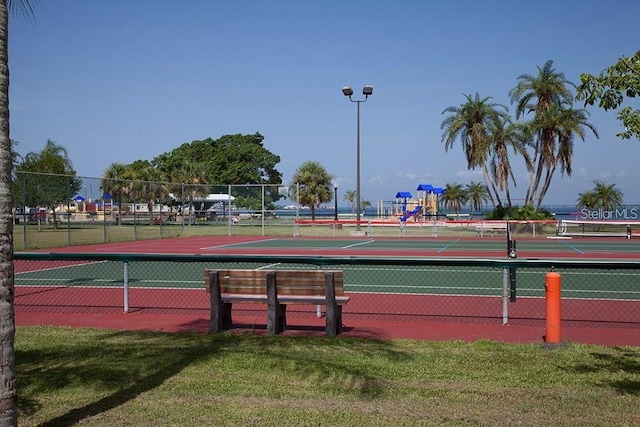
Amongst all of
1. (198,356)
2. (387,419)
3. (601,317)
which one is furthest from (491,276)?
(387,419)

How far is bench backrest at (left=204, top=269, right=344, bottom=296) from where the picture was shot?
379 inches

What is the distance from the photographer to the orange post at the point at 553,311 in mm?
8344

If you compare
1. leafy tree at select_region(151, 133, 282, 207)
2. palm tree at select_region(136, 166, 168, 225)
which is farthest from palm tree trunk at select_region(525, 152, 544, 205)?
leafy tree at select_region(151, 133, 282, 207)

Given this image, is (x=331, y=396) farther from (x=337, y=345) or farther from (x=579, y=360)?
(x=579, y=360)

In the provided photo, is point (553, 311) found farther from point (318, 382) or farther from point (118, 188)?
point (118, 188)

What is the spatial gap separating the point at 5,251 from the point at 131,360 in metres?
3.56

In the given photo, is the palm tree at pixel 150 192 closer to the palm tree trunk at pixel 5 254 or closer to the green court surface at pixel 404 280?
the green court surface at pixel 404 280

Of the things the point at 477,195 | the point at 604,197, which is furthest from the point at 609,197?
the point at 477,195

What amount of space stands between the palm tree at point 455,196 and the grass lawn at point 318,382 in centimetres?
8086

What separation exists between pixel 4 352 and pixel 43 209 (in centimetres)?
2698

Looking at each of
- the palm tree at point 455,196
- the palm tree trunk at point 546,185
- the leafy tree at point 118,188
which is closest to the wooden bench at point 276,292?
the leafy tree at point 118,188

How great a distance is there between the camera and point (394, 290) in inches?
567

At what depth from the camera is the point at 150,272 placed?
18.5 m

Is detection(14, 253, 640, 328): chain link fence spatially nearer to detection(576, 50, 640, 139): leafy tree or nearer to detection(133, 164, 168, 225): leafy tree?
detection(576, 50, 640, 139): leafy tree
